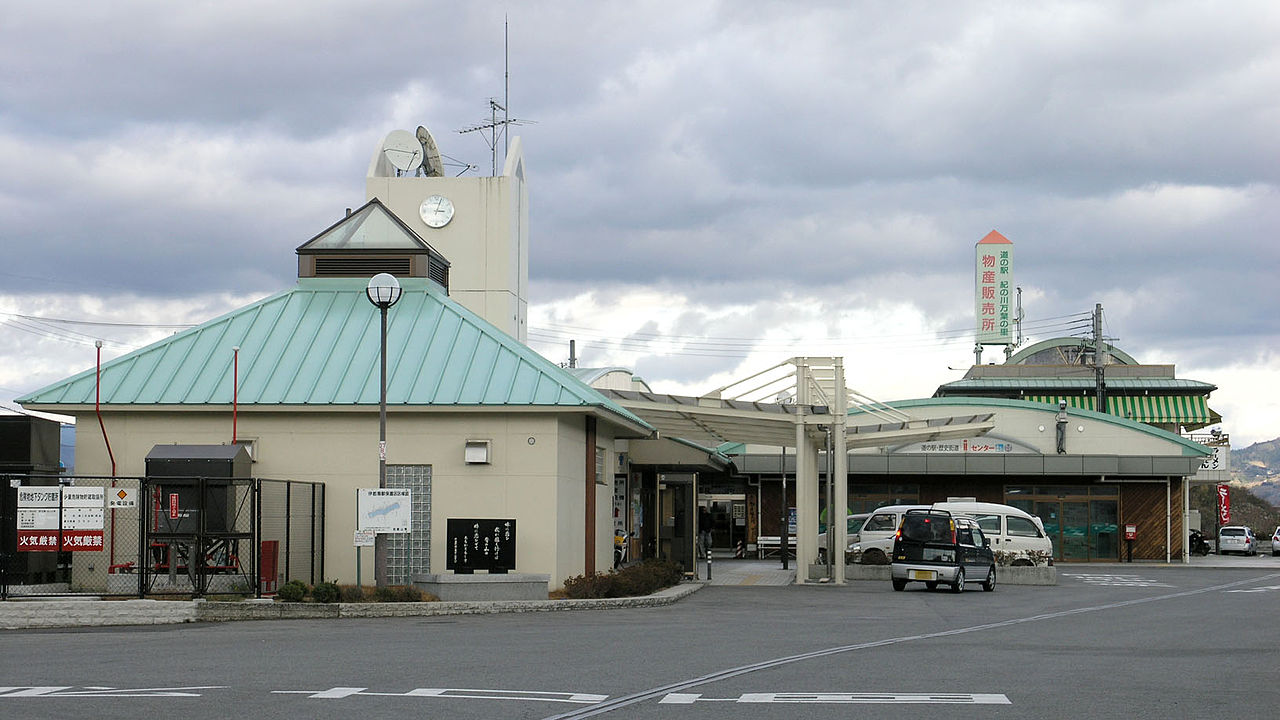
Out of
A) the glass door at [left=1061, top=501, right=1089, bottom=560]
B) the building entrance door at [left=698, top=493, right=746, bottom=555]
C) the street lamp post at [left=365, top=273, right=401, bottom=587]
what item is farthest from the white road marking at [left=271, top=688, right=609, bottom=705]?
the glass door at [left=1061, top=501, right=1089, bottom=560]

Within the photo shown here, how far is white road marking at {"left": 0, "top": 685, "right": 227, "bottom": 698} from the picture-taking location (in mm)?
11133

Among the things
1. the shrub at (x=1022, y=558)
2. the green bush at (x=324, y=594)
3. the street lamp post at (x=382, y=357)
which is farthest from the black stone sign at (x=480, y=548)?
the shrub at (x=1022, y=558)

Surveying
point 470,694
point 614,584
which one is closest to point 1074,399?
point 614,584

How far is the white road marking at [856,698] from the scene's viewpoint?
1088cm

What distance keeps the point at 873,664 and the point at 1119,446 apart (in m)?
38.7

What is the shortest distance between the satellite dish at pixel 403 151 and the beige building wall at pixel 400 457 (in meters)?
32.3

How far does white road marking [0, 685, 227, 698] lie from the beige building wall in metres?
12.7

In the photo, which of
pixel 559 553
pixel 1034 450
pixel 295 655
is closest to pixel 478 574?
pixel 559 553

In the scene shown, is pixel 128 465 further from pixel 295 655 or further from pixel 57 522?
pixel 295 655

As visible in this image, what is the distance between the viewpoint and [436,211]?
55.7 meters

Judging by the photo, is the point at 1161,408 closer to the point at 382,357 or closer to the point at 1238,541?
the point at 1238,541

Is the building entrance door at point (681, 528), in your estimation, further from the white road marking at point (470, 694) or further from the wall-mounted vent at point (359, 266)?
the white road marking at point (470, 694)

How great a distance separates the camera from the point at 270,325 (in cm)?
2694

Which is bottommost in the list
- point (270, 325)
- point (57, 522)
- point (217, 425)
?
point (57, 522)
